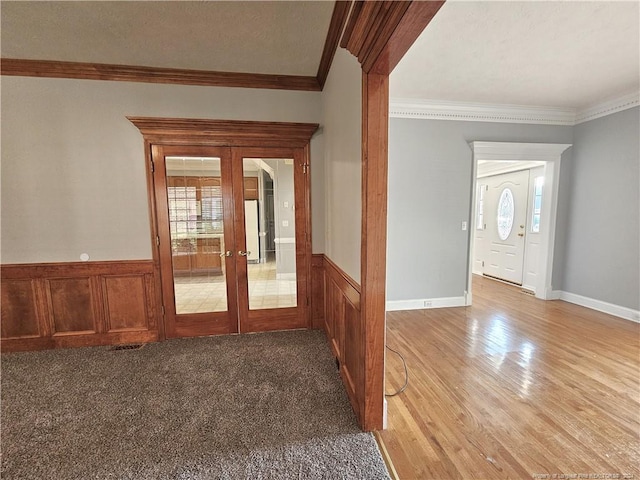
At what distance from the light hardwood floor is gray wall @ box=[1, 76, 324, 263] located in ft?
9.54

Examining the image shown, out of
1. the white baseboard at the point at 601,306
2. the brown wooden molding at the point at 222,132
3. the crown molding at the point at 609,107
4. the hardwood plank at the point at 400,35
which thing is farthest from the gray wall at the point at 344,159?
the white baseboard at the point at 601,306

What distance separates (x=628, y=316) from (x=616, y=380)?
194 centimetres

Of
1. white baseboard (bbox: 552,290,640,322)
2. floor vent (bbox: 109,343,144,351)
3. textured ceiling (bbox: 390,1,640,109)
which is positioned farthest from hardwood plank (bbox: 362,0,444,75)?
white baseboard (bbox: 552,290,640,322)

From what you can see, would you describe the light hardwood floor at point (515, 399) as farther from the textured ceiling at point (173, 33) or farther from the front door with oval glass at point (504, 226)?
the textured ceiling at point (173, 33)

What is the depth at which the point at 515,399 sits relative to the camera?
197 centimetres

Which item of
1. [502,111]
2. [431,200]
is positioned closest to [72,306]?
[431,200]

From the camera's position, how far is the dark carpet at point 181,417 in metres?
1.46

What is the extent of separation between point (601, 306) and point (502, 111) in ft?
9.93

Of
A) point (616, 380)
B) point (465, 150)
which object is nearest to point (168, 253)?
point (465, 150)

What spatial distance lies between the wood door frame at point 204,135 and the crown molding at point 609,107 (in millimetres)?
3942

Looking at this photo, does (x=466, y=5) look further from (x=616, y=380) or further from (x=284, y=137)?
(x=616, y=380)

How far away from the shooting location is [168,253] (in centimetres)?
287

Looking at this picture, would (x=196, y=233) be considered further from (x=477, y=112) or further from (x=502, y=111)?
(x=502, y=111)

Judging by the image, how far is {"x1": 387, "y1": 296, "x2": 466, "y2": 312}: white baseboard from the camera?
12.4 ft
